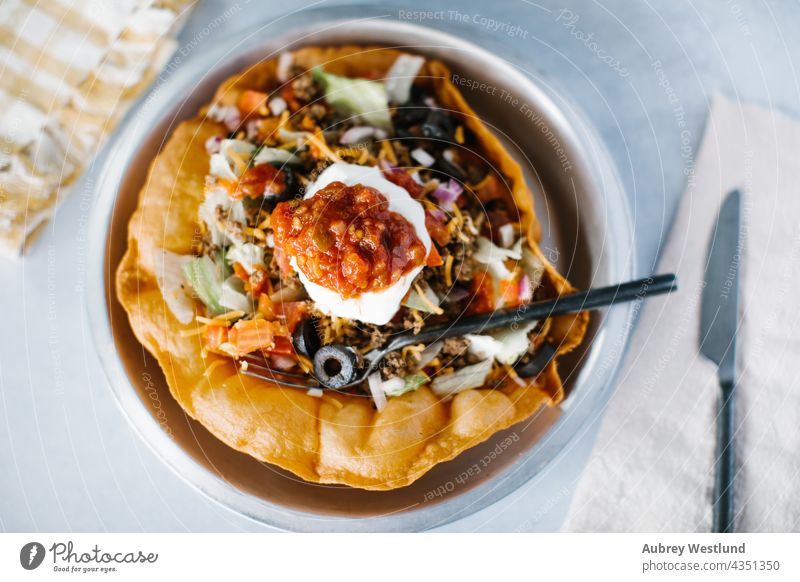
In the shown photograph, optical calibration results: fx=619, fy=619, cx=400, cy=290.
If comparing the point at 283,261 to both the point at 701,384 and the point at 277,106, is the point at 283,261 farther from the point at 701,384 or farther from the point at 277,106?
the point at 701,384

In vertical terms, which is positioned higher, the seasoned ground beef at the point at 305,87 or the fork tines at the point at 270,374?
the seasoned ground beef at the point at 305,87

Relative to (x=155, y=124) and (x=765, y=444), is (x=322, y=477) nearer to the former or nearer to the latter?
(x=155, y=124)

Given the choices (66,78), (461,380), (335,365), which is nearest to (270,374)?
(335,365)

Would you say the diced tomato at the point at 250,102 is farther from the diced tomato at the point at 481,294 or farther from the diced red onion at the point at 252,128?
the diced tomato at the point at 481,294

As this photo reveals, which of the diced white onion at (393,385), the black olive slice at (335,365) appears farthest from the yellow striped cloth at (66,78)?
the diced white onion at (393,385)

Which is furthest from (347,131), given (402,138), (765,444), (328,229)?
(765,444)

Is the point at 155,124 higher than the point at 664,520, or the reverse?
the point at 155,124
